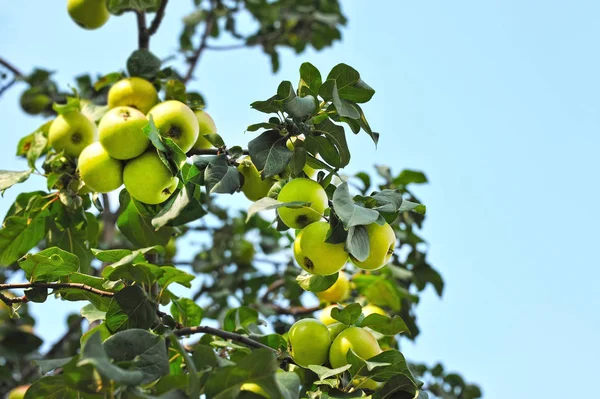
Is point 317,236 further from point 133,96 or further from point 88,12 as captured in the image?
point 88,12

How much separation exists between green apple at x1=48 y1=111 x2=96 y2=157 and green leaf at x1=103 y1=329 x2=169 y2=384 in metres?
1.19

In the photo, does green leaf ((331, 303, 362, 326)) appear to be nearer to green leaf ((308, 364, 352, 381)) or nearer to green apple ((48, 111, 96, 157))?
green leaf ((308, 364, 352, 381))

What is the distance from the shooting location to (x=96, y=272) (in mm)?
3863

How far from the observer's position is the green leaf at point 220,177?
69.4 inches

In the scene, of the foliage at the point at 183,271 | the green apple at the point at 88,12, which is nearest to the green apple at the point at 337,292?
the foliage at the point at 183,271

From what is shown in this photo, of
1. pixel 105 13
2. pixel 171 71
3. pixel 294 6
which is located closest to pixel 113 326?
pixel 171 71

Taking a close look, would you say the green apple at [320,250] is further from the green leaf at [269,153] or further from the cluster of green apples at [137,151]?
the cluster of green apples at [137,151]

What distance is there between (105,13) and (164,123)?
1.38 metres

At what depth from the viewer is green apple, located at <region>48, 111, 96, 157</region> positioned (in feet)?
7.95

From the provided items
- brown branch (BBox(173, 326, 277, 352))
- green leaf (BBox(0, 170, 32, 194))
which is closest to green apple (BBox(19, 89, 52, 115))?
green leaf (BBox(0, 170, 32, 194))

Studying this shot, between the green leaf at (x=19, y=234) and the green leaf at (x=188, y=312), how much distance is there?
0.65 m

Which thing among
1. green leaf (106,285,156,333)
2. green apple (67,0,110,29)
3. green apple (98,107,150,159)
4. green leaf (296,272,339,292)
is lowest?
green leaf (106,285,156,333)

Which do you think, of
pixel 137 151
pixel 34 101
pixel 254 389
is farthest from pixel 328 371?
pixel 34 101

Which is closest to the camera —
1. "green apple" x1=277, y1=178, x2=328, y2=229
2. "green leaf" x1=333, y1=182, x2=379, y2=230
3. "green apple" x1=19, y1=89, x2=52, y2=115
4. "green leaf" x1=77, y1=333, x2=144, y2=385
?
"green leaf" x1=77, y1=333, x2=144, y2=385
